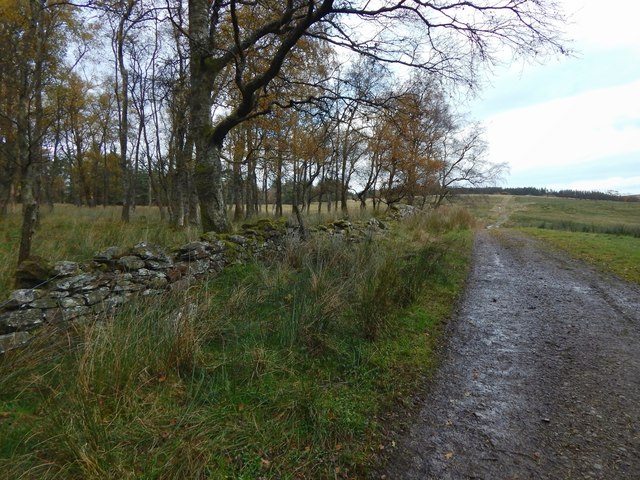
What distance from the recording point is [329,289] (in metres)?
4.54

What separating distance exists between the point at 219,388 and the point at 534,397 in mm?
2898

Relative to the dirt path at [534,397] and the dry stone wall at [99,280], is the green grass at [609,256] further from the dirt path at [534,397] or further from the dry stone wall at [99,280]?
the dry stone wall at [99,280]

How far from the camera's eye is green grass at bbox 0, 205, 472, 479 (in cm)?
204

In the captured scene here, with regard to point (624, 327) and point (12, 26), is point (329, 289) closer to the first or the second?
point (624, 327)

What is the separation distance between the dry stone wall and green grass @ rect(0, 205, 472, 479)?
0.35 metres

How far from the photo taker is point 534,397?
3123 millimetres

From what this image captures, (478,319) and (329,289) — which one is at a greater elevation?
(329,289)

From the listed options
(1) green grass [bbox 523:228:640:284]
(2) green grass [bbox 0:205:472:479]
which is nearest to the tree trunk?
(2) green grass [bbox 0:205:472:479]

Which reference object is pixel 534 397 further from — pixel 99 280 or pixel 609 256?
pixel 609 256

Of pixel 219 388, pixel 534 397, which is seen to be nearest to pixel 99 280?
pixel 219 388

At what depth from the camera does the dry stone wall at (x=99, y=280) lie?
307cm

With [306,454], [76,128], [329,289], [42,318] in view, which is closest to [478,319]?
[329,289]

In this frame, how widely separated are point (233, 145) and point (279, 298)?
44.9 ft

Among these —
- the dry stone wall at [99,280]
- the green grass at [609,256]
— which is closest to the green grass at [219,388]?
the dry stone wall at [99,280]
